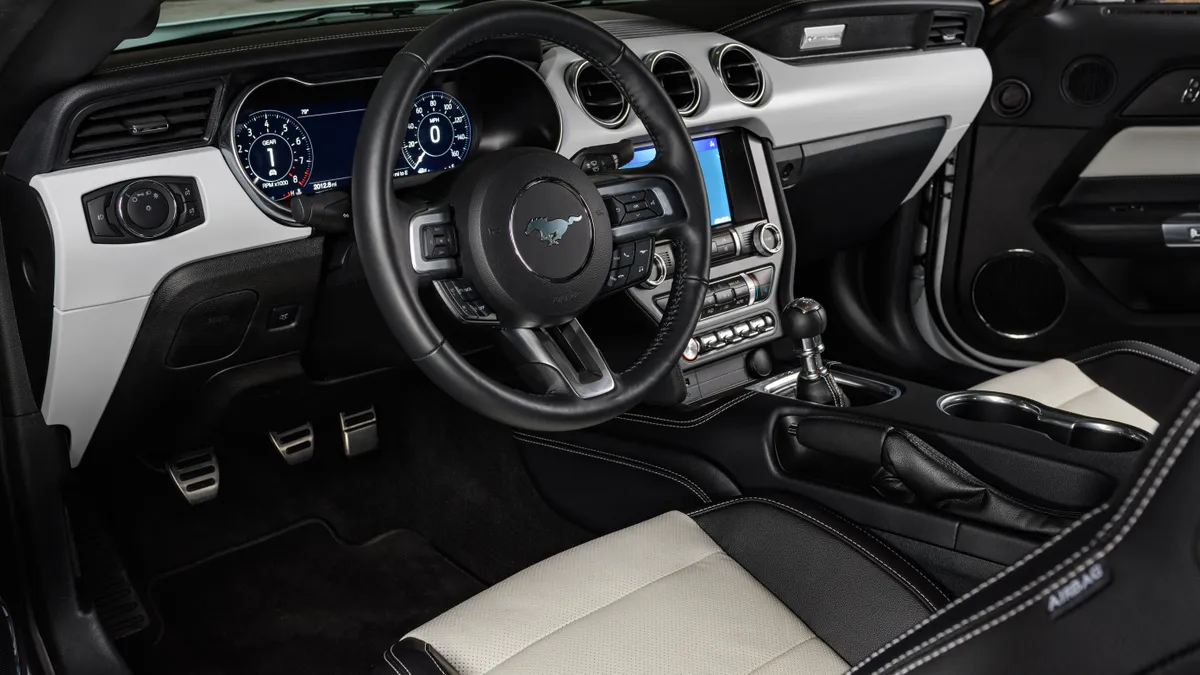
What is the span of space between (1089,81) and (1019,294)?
524 mm

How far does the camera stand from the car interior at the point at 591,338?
1237mm

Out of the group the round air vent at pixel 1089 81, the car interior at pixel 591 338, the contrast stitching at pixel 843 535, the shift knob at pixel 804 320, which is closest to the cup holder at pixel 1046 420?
the car interior at pixel 591 338

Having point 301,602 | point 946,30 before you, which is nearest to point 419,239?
point 301,602

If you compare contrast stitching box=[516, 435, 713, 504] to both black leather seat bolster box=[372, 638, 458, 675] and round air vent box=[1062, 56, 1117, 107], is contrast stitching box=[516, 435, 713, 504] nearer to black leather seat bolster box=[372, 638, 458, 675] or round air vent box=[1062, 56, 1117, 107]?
black leather seat bolster box=[372, 638, 458, 675]

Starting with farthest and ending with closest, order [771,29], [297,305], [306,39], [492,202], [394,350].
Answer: [771,29] → [394,350] → [297,305] → [306,39] → [492,202]

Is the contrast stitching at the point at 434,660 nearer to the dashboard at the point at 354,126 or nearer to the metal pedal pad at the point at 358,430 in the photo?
the dashboard at the point at 354,126

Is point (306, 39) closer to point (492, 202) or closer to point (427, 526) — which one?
point (492, 202)

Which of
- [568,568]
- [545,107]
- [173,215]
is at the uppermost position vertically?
[545,107]

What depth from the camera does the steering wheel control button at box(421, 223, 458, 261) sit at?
1.26 metres

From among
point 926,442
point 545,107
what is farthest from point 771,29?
point 926,442

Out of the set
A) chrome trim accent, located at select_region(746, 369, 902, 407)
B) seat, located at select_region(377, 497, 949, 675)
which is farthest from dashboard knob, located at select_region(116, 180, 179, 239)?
chrome trim accent, located at select_region(746, 369, 902, 407)

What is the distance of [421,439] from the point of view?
2.36 meters

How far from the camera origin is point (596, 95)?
176cm

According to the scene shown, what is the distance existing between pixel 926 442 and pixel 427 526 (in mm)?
1190
